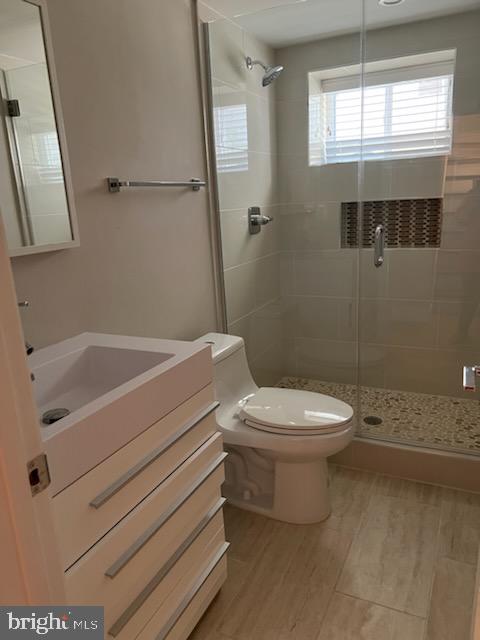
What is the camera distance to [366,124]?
2.74 meters

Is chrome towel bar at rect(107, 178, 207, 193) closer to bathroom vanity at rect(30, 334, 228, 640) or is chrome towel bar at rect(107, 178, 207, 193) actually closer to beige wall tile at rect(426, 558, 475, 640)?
bathroom vanity at rect(30, 334, 228, 640)

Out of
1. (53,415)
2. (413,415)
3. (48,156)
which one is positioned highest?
(48,156)

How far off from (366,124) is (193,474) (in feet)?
7.34

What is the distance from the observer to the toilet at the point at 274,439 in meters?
1.90

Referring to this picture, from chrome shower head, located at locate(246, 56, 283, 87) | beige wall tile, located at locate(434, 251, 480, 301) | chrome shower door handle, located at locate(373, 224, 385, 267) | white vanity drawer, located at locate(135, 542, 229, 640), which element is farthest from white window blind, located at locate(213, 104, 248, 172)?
white vanity drawer, located at locate(135, 542, 229, 640)

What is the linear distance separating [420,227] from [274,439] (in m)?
1.65

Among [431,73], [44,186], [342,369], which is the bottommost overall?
[342,369]

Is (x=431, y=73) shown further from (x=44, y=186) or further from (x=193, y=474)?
(x=193, y=474)

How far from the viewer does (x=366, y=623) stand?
5.11ft

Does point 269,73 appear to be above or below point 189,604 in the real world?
above

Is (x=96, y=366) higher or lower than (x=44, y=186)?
lower

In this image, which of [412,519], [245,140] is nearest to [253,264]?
[245,140]

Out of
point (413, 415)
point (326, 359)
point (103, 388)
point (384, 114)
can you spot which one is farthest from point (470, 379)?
point (384, 114)

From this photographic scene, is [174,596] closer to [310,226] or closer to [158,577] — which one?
[158,577]
